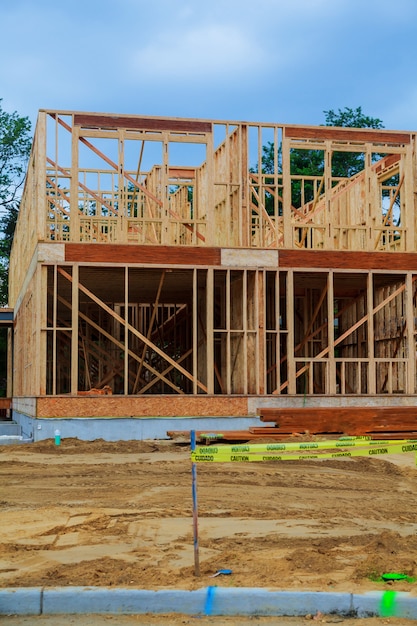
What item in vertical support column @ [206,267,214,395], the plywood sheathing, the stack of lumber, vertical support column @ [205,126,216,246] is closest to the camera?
the stack of lumber

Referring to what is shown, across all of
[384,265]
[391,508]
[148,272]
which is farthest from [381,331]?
[391,508]

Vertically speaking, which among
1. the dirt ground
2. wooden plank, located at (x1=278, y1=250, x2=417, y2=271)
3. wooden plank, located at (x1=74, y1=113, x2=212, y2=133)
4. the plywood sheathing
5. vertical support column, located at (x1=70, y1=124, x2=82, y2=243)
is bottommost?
the dirt ground

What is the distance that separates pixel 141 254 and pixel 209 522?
11.6 m

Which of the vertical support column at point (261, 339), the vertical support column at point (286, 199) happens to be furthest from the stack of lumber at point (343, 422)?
the vertical support column at point (286, 199)

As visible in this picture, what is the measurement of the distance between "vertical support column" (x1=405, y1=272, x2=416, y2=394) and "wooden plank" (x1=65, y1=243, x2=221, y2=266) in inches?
196

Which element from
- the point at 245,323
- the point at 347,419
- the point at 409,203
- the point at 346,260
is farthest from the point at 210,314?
the point at 409,203

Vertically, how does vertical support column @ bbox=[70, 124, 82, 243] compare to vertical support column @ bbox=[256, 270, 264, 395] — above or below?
above

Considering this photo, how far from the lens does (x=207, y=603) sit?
6484 mm

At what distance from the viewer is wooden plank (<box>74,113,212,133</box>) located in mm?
21000

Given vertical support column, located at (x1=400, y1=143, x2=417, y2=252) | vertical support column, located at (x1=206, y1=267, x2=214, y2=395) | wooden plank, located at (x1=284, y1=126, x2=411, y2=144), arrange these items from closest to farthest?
vertical support column, located at (x1=206, y1=267, x2=214, y2=395)
wooden plank, located at (x1=284, y1=126, x2=411, y2=144)
vertical support column, located at (x1=400, y1=143, x2=417, y2=252)

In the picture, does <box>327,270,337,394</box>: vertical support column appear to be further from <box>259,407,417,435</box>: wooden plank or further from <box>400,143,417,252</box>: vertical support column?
<box>400,143,417,252</box>: vertical support column

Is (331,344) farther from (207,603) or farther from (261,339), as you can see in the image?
(207,603)

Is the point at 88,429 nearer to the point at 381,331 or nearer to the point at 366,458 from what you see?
the point at 366,458

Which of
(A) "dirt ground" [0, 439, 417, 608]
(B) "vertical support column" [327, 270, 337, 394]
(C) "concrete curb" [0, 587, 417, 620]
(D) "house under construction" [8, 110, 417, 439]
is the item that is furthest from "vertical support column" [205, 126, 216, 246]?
(C) "concrete curb" [0, 587, 417, 620]
